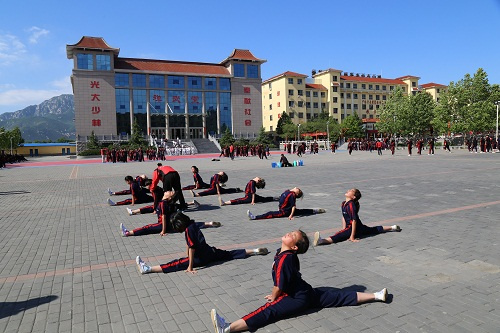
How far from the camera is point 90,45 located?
57.0 m

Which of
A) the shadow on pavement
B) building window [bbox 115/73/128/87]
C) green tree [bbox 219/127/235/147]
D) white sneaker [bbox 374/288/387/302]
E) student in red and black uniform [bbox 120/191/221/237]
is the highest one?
building window [bbox 115/73/128/87]

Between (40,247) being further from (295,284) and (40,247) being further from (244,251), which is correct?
(295,284)

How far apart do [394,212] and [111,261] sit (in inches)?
251

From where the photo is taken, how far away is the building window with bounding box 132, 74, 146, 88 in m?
60.8

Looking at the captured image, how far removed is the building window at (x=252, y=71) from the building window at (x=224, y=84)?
4351 mm

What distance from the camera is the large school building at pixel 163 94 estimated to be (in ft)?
188

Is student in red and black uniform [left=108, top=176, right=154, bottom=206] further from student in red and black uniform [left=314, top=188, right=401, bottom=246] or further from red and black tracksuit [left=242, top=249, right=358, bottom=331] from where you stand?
red and black tracksuit [left=242, top=249, right=358, bottom=331]

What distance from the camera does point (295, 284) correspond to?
368 centimetres

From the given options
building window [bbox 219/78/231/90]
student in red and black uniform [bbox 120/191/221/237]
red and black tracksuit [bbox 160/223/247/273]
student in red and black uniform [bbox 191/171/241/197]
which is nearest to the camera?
red and black tracksuit [bbox 160/223/247/273]

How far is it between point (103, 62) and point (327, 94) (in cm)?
5476

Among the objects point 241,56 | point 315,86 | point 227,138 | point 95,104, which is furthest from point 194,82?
point 315,86

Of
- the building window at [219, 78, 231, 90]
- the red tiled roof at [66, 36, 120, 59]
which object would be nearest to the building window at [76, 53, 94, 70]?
the red tiled roof at [66, 36, 120, 59]

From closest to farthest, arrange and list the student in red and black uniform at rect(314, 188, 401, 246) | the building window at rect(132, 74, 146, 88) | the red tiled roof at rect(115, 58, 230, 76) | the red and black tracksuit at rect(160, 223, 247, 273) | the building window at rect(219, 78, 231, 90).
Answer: the red and black tracksuit at rect(160, 223, 247, 273)
the student in red and black uniform at rect(314, 188, 401, 246)
the building window at rect(132, 74, 146, 88)
the red tiled roof at rect(115, 58, 230, 76)
the building window at rect(219, 78, 231, 90)

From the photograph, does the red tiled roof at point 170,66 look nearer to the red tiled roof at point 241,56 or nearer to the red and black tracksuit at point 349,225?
the red tiled roof at point 241,56
